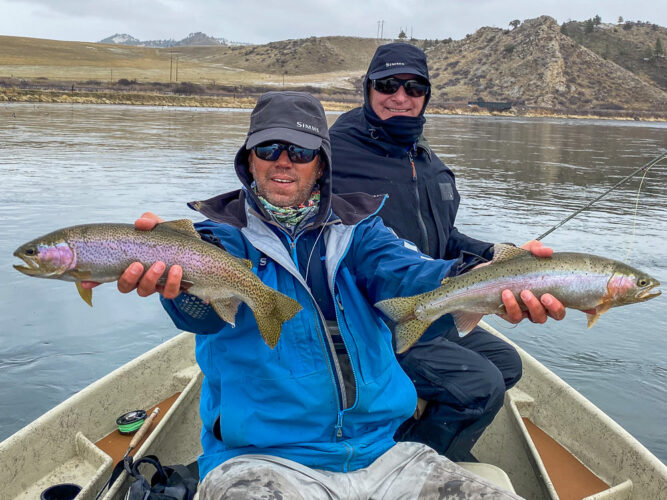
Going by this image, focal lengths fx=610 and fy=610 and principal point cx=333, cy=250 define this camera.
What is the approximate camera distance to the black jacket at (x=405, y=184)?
442 cm

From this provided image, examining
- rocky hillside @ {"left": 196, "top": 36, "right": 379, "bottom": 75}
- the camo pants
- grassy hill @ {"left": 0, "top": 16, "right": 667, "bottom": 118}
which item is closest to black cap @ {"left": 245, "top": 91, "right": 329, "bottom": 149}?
the camo pants

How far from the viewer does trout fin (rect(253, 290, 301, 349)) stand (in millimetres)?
2746

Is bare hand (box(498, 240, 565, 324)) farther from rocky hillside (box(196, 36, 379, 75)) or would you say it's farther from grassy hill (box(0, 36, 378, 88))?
rocky hillside (box(196, 36, 379, 75))

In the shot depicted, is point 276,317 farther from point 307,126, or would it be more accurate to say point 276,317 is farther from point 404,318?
point 307,126

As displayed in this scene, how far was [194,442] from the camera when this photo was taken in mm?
4688

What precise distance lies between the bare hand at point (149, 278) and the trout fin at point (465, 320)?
1393 mm

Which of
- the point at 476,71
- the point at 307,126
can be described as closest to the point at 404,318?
the point at 307,126

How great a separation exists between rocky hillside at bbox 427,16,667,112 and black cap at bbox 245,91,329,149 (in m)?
92.0

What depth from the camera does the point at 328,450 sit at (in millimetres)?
2832

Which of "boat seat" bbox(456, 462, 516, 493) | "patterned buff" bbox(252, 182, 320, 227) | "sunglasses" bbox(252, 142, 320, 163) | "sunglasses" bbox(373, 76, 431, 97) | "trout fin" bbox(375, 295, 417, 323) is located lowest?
"boat seat" bbox(456, 462, 516, 493)

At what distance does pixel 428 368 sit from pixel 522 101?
3926 inches

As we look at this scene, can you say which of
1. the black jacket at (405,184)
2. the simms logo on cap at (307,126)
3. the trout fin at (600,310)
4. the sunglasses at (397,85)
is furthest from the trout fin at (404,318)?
the sunglasses at (397,85)

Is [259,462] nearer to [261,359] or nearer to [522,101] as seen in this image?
[261,359]

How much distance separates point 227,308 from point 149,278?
38 centimetres
